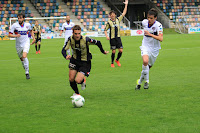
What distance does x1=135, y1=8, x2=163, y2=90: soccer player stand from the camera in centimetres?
1003

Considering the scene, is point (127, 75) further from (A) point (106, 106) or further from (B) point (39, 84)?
(A) point (106, 106)

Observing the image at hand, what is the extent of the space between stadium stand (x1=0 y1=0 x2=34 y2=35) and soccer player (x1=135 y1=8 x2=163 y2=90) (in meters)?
37.0

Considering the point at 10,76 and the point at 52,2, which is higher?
the point at 52,2

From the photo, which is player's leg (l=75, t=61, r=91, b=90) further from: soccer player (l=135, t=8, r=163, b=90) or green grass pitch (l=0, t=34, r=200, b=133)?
soccer player (l=135, t=8, r=163, b=90)

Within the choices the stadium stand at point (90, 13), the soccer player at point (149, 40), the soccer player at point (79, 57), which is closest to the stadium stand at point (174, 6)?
the stadium stand at point (90, 13)

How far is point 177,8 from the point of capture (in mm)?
55312

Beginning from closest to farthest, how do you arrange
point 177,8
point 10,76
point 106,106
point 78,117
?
point 78,117 → point 106,106 → point 10,76 → point 177,8

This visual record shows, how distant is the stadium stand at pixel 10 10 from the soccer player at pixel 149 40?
36993 millimetres

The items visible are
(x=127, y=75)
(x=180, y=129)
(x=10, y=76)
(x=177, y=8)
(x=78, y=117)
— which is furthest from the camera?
(x=177, y=8)

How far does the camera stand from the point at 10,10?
48594mm

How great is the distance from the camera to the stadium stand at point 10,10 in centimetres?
4687

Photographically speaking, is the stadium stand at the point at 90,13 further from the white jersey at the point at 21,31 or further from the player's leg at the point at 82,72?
the player's leg at the point at 82,72

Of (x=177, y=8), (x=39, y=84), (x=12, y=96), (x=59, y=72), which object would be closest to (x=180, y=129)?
(x=12, y=96)

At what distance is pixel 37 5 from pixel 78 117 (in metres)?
44.5
